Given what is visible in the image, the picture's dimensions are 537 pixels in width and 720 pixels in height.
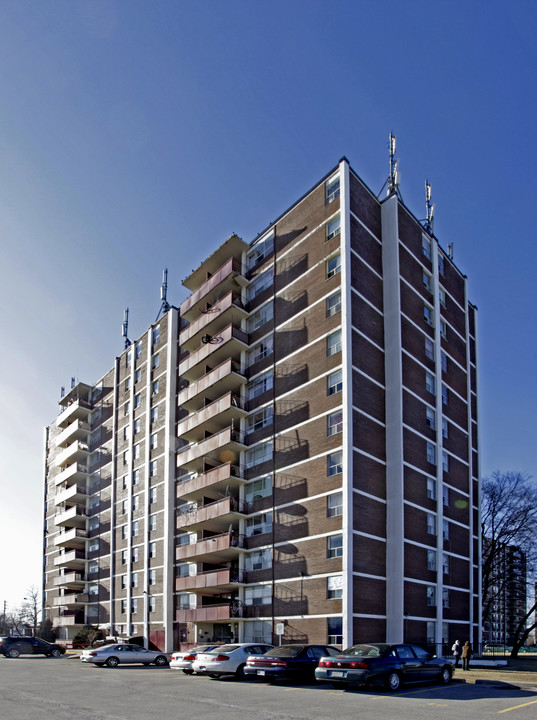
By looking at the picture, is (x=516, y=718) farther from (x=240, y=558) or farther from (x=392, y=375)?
(x=240, y=558)

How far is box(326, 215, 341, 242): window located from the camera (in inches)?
1462

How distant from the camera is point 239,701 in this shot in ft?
52.4

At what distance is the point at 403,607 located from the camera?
32.7 metres

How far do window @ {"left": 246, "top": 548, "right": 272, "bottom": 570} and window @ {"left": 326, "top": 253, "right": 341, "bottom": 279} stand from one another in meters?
15.7

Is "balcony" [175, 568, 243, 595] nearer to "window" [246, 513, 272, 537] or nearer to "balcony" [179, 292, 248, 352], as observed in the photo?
"window" [246, 513, 272, 537]

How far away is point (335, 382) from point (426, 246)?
1434cm

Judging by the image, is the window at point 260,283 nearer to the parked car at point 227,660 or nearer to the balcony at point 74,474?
the parked car at point 227,660

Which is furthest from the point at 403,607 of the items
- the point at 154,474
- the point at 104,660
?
the point at 154,474

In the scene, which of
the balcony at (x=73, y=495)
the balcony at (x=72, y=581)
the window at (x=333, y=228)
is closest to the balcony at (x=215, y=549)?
the window at (x=333, y=228)

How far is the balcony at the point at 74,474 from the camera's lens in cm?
6512

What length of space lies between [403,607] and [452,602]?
694 centimetres

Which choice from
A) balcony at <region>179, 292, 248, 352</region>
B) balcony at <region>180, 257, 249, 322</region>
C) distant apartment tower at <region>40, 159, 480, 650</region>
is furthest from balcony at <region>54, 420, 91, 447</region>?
balcony at <region>179, 292, 248, 352</region>

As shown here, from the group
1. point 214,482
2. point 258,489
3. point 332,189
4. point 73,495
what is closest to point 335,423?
point 258,489

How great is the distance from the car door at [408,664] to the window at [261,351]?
22707mm
